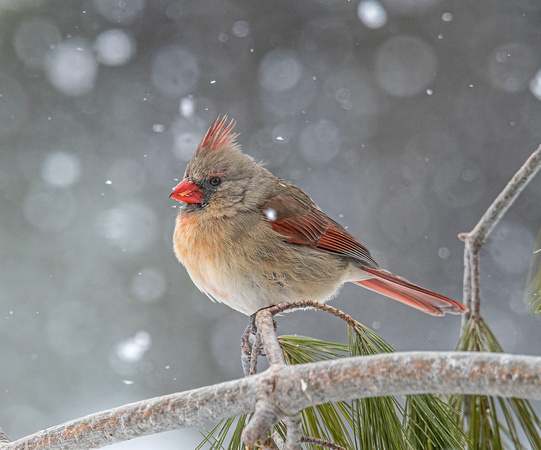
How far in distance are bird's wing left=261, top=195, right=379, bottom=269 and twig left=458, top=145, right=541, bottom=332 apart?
527 millimetres

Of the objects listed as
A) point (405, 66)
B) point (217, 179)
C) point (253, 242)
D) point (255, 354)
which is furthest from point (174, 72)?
point (255, 354)

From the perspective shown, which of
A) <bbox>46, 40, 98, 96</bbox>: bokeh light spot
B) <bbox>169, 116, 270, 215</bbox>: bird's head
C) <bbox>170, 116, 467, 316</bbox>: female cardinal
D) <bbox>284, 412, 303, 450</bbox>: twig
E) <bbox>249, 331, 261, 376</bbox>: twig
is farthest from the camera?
<bbox>46, 40, 98, 96</bbox>: bokeh light spot

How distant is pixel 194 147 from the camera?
345 centimetres

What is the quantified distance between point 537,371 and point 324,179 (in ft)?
9.52

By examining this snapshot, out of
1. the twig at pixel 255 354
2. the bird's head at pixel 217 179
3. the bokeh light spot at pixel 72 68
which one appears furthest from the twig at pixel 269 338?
the bokeh light spot at pixel 72 68

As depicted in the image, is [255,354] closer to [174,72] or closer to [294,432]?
[294,432]

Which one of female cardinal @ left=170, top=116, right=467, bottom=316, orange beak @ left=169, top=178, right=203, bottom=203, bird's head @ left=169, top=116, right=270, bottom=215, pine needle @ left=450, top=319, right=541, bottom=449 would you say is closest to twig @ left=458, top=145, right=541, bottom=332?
female cardinal @ left=170, top=116, right=467, bottom=316

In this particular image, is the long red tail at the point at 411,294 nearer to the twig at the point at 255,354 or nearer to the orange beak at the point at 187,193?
the orange beak at the point at 187,193

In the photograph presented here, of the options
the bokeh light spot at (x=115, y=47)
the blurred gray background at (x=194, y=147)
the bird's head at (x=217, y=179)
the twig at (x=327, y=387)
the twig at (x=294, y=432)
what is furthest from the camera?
the bokeh light spot at (x=115, y=47)

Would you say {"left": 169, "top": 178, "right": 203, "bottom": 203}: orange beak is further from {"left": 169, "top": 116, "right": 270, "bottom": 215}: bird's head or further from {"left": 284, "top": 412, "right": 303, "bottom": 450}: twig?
{"left": 284, "top": 412, "right": 303, "bottom": 450}: twig

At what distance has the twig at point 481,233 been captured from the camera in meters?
1.42

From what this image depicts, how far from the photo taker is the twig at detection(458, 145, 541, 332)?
1419 mm

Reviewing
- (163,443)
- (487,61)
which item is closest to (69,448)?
(163,443)

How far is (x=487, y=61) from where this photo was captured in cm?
364
